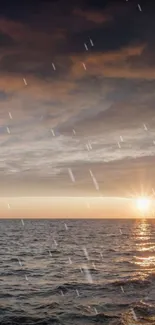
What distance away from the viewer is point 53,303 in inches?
749

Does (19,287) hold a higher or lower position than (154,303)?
higher

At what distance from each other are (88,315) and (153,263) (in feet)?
65.7

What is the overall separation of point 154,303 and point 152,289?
3.67m

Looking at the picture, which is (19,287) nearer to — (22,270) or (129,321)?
(22,270)

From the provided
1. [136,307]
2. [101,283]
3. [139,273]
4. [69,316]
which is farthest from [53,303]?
[139,273]

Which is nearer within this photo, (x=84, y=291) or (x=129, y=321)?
(x=129, y=321)

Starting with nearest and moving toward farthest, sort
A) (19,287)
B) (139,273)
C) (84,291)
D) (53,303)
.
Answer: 1. (53,303)
2. (84,291)
3. (19,287)
4. (139,273)

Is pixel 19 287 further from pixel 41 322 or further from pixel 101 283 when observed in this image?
pixel 41 322

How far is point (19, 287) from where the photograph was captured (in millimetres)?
23281

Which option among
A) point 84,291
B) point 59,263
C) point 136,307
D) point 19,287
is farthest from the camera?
point 59,263

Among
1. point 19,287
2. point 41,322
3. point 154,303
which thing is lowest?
point 154,303

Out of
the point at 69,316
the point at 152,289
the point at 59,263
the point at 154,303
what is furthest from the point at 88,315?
the point at 59,263

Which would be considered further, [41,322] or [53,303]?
[53,303]

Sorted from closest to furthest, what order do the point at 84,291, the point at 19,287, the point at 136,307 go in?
the point at 136,307, the point at 84,291, the point at 19,287
